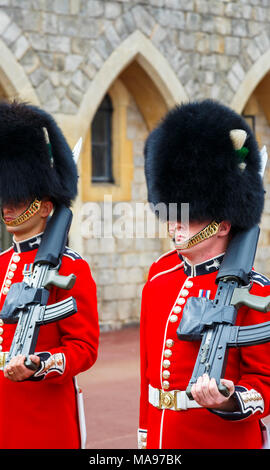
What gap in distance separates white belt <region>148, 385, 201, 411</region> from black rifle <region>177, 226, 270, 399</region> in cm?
18

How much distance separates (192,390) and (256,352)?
248 mm

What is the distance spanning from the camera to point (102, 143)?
8.95 m

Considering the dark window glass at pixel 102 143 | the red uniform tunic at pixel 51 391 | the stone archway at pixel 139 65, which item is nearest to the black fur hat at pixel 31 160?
the red uniform tunic at pixel 51 391

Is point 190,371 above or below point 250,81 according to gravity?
below

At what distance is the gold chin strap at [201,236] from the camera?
243 cm

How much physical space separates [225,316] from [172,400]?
0.33m

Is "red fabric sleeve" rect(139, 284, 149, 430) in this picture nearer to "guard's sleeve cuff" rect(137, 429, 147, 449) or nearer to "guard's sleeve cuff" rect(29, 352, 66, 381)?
"guard's sleeve cuff" rect(137, 429, 147, 449)

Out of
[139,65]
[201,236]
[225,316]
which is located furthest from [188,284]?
[139,65]

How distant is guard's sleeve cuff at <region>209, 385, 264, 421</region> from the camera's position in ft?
7.28

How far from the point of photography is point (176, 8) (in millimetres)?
8867

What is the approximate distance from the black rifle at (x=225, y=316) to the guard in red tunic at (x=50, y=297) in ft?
1.88

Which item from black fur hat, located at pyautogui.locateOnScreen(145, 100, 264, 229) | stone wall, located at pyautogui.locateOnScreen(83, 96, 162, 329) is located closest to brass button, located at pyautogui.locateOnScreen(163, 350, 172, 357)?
black fur hat, located at pyautogui.locateOnScreen(145, 100, 264, 229)

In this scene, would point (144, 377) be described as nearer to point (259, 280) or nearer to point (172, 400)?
point (172, 400)
